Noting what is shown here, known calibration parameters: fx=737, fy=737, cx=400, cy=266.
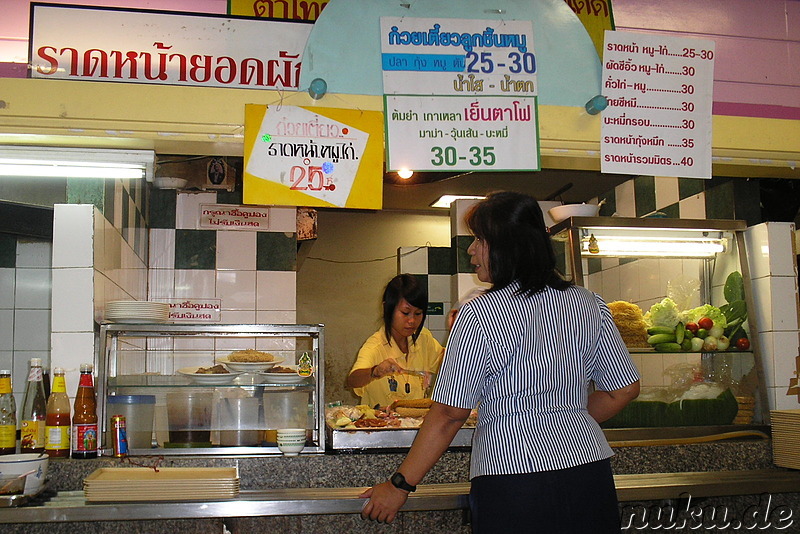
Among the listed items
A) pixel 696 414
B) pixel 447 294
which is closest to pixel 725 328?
pixel 696 414

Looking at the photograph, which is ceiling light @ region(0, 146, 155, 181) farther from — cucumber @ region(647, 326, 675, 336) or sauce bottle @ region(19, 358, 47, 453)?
cucumber @ region(647, 326, 675, 336)

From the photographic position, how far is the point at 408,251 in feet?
26.0

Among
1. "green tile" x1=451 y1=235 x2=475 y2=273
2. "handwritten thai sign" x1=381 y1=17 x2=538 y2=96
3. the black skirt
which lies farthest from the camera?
"green tile" x1=451 y1=235 x2=475 y2=273

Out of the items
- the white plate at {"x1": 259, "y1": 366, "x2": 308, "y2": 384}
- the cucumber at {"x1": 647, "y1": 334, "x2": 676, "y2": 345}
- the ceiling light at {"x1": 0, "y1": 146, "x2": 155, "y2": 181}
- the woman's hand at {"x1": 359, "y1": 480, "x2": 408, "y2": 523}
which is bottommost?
the woman's hand at {"x1": 359, "y1": 480, "x2": 408, "y2": 523}

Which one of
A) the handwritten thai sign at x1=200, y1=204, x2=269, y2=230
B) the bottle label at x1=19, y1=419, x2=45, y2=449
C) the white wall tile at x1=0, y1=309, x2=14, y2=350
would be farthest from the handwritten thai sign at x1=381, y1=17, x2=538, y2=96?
the handwritten thai sign at x1=200, y1=204, x2=269, y2=230

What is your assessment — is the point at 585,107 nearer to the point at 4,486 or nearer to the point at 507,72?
the point at 507,72

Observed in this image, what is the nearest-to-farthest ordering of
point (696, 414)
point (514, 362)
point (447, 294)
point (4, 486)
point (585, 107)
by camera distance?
point (514, 362), point (4, 486), point (585, 107), point (696, 414), point (447, 294)

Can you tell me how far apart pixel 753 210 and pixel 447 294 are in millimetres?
3757

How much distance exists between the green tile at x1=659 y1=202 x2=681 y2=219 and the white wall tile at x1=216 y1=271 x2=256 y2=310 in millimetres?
3138

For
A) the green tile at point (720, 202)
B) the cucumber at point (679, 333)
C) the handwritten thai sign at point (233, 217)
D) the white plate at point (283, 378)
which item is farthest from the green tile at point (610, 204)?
the white plate at point (283, 378)

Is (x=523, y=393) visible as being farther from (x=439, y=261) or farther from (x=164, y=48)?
(x=439, y=261)

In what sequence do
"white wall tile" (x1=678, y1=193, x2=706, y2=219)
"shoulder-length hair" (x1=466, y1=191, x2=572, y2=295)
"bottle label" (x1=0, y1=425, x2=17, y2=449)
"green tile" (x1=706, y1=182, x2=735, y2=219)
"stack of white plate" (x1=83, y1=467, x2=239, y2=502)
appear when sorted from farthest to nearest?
"white wall tile" (x1=678, y1=193, x2=706, y2=219) → "green tile" (x1=706, y1=182, x2=735, y2=219) → "bottle label" (x1=0, y1=425, x2=17, y2=449) → "stack of white plate" (x1=83, y1=467, x2=239, y2=502) → "shoulder-length hair" (x1=466, y1=191, x2=572, y2=295)

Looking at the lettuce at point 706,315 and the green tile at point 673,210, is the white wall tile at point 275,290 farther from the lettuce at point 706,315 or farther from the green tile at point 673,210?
the lettuce at point 706,315

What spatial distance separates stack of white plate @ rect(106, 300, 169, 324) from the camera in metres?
3.11
